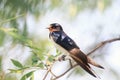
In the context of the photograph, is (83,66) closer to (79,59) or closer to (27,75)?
(79,59)

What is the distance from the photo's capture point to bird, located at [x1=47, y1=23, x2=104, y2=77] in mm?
558

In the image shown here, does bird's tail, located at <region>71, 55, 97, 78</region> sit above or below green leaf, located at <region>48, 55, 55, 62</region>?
above

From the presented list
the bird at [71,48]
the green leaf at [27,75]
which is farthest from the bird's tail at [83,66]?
the green leaf at [27,75]

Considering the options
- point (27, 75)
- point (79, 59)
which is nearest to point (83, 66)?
point (79, 59)

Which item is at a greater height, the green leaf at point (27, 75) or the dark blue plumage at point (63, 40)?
the dark blue plumage at point (63, 40)

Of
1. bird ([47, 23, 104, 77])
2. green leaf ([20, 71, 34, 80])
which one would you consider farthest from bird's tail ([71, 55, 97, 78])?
green leaf ([20, 71, 34, 80])

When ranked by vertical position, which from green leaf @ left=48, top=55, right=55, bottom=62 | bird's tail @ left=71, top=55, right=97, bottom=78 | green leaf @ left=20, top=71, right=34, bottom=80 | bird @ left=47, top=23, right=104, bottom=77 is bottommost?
green leaf @ left=20, top=71, right=34, bottom=80

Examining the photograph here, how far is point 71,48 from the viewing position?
23.9 inches

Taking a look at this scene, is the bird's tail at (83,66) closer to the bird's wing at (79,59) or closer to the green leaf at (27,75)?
the bird's wing at (79,59)

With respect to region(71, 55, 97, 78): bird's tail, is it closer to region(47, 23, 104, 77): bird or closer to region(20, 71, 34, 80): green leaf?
region(47, 23, 104, 77): bird

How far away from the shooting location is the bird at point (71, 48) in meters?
0.56

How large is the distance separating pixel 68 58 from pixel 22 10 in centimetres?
91

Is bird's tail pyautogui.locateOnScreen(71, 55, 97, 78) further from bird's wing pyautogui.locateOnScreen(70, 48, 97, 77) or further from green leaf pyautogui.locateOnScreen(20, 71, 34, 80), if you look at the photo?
green leaf pyautogui.locateOnScreen(20, 71, 34, 80)

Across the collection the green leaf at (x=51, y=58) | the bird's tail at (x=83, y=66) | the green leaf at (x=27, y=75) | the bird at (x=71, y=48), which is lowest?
the green leaf at (x=27, y=75)
